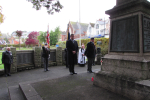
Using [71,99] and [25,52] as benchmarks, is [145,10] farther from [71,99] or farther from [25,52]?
[25,52]

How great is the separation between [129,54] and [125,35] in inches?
23.6

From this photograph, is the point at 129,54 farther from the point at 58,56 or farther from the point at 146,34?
the point at 58,56

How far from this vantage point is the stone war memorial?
255cm

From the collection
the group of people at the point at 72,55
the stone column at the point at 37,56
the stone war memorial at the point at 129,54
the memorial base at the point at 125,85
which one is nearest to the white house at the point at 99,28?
the stone column at the point at 37,56

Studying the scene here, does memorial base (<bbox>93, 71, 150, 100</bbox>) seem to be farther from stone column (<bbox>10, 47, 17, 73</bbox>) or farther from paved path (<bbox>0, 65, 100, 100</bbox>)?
stone column (<bbox>10, 47, 17, 73</bbox>)

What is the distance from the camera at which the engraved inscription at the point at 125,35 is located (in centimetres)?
293

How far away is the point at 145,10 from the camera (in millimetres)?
2943

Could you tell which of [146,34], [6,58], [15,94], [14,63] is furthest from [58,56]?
[146,34]

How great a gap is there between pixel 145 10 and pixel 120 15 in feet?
2.16

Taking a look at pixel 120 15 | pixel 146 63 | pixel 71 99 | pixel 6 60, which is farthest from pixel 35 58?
pixel 146 63

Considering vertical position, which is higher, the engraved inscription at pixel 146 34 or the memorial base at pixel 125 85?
the engraved inscription at pixel 146 34

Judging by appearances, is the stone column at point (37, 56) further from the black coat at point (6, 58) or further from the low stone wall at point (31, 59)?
the black coat at point (6, 58)

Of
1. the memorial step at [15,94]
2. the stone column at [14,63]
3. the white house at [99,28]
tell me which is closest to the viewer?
the memorial step at [15,94]

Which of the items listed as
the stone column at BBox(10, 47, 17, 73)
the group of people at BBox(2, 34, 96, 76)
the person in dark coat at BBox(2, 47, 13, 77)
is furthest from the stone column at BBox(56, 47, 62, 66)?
the person in dark coat at BBox(2, 47, 13, 77)
